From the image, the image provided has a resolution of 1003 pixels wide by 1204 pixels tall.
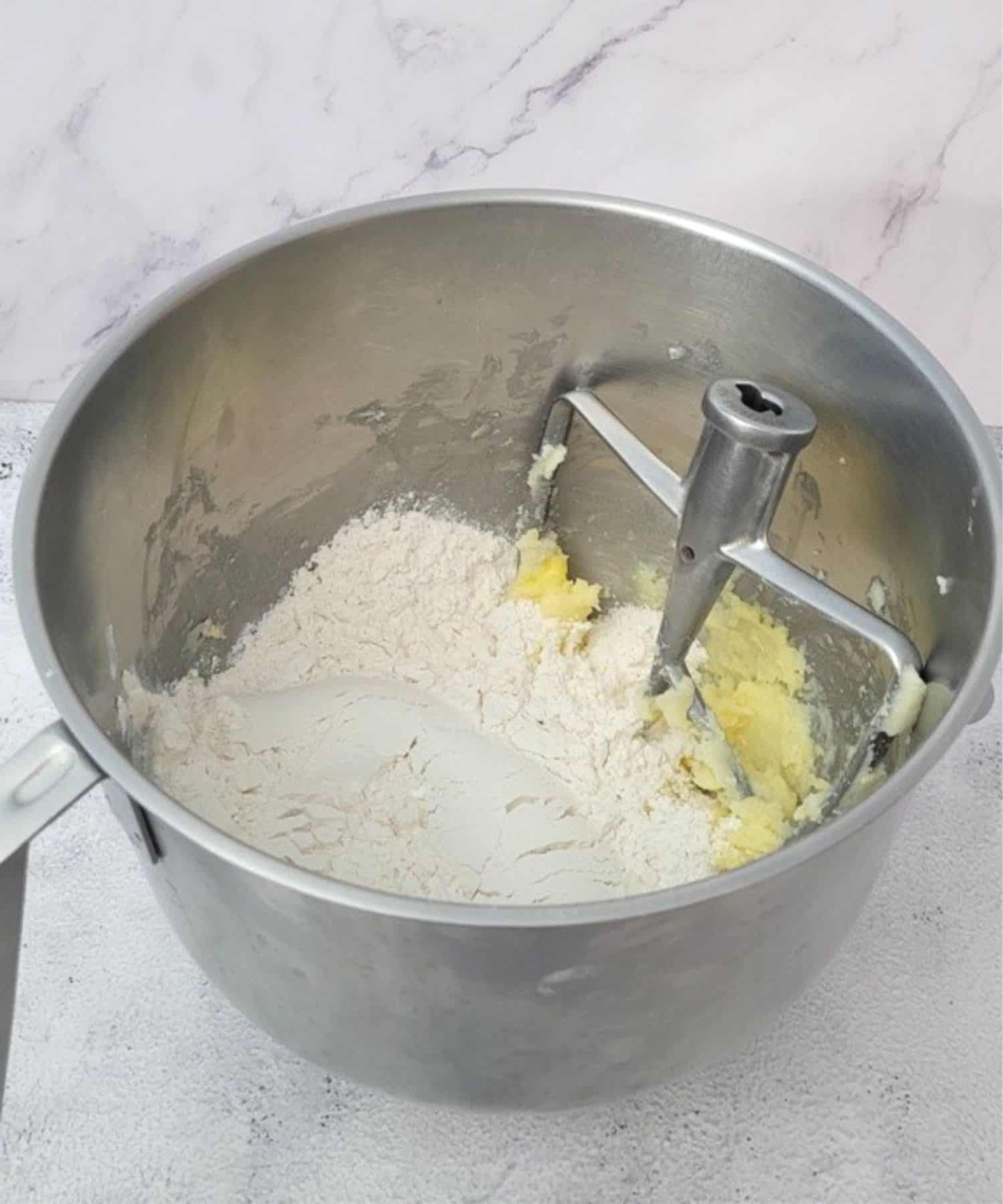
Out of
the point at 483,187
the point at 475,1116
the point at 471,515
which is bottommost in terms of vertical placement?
the point at 475,1116

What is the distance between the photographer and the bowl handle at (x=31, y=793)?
0.42 metres

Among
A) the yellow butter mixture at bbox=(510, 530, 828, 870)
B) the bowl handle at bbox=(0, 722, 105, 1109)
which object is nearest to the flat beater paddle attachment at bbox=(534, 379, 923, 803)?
the yellow butter mixture at bbox=(510, 530, 828, 870)

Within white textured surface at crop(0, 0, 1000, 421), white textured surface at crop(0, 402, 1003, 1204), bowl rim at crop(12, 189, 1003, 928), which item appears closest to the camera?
bowl rim at crop(12, 189, 1003, 928)

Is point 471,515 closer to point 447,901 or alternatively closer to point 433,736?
point 433,736

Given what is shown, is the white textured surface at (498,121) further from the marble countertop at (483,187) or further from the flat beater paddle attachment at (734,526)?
the flat beater paddle attachment at (734,526)

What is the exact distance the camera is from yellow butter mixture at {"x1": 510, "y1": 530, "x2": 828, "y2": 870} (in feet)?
2.12

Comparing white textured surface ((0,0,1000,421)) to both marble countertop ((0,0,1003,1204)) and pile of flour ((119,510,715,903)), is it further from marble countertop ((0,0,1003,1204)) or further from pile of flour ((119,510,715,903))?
pile of flour ((119,510,715,903))

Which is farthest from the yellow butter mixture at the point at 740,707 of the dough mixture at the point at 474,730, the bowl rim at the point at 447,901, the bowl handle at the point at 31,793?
the bowl handle at the point at 31,793

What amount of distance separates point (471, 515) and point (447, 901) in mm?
351

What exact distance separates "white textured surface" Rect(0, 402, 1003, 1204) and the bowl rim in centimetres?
20

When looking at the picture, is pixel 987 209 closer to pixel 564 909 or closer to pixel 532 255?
pixel 532 255

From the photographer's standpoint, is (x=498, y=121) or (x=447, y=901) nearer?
(x=447, y=901)

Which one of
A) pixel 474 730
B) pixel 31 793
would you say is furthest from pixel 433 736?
pixel 31 793

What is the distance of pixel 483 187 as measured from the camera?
748 millimetres
